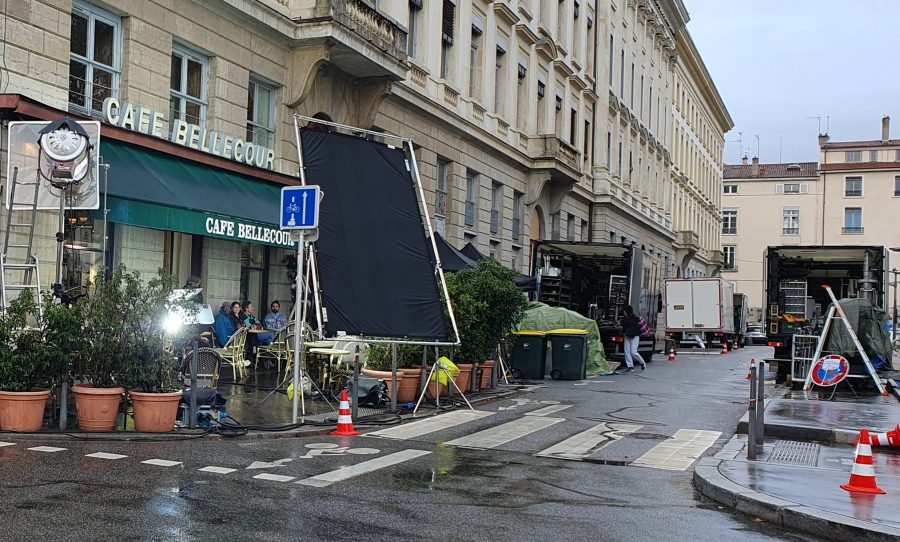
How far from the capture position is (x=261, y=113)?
61.9ft

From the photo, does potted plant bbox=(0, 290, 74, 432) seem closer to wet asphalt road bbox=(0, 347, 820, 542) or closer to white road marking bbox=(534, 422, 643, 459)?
wet asphalt road bbox=(0, 347, 820, 542)

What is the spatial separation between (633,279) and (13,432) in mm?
19163

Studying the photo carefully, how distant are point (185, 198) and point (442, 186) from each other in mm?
12232

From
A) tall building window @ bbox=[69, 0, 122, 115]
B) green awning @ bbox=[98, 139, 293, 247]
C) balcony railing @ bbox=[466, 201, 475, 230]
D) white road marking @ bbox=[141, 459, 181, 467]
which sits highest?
tall building window @ bbox=[69, 0, 122, 115]

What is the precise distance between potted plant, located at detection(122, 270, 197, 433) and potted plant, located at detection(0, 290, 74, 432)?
1.88ft

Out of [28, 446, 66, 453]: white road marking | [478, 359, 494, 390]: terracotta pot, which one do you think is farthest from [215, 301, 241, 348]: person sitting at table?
[28, 446, 66, 453]: white road marking

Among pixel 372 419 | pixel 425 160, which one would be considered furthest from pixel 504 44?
pixel 372 419

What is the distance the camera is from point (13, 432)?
9062mm


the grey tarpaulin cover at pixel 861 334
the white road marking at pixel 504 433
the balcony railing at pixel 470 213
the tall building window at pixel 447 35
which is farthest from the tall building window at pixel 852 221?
the white road marking at pixel 504 433

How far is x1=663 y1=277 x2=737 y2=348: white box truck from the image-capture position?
39.9 meters

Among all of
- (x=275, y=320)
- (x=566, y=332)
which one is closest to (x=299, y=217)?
(x=275, y=320)

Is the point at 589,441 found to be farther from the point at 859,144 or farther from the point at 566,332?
the point at 859,144

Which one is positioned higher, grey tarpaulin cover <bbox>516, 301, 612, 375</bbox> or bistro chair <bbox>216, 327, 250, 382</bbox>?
grey tarpaulin cover <bbox>516, 301, 612, 375</bbox>

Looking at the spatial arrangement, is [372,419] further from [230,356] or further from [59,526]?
[59,526]
